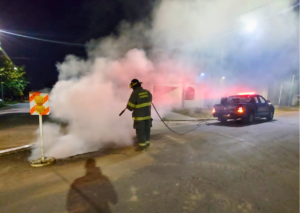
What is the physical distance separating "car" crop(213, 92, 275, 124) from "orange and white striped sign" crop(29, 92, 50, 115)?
299 inches

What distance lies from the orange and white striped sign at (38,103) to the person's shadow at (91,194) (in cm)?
174

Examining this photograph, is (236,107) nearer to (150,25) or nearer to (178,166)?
(150,25)

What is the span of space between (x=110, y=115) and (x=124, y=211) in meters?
3.43

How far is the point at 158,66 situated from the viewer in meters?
7.90

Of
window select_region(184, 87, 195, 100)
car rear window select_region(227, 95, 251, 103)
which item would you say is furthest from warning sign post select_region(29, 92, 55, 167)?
window select_region(184, 87, 195, 100)

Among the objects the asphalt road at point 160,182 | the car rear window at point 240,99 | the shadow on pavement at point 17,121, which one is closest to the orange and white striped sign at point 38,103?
the asphalt road at point 160,182

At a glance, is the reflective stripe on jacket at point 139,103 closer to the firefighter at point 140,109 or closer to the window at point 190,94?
the firefighter at point 140,109

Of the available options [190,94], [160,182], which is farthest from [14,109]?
[160,182]

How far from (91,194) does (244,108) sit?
7.71m

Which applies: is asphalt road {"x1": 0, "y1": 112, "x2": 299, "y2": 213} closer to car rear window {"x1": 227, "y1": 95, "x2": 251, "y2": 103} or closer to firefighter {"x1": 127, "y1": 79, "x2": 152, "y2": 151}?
firefighter {"x1": 127, "y1": 79, "x2": 152, "y2": 151}

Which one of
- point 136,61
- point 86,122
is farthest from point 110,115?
point 136,61

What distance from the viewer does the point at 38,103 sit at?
3.65 metres

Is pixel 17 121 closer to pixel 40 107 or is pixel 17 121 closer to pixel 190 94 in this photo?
pixel 40 107

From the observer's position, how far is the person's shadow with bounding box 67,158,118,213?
2184 mm
